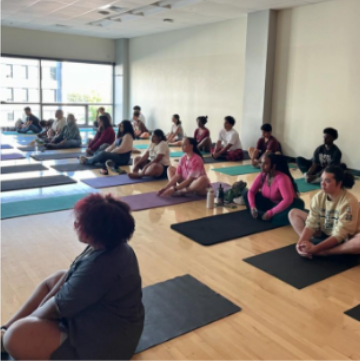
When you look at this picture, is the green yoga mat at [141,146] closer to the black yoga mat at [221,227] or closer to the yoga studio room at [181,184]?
the yoga studio room at [181,184]

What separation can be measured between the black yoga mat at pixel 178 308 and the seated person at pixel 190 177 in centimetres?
211

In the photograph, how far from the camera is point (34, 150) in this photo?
26.1 feet

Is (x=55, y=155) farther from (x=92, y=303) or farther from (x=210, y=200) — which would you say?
(x=92, y=303)

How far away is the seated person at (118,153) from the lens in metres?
6.31

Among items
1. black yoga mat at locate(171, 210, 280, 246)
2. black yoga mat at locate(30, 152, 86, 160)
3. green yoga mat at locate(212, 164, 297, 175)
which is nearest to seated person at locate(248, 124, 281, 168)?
green yoga mat at locate(212, 164, 297, 175)

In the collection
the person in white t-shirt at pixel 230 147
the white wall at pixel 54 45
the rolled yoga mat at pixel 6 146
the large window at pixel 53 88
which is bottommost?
the rolled yoga mat at pixel 6 146

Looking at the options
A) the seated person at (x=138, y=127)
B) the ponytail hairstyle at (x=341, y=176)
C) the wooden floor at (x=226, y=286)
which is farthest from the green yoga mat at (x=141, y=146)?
the ponytail hairstyle at (x=341, y=176)

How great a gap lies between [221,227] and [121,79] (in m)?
9.14

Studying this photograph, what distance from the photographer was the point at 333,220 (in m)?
3.08

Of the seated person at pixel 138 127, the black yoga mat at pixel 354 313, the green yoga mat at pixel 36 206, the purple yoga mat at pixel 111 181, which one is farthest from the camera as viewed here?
the seated person at pixel 138 127

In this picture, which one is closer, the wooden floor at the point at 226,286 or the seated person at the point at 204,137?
the wooden floor at the point at 226,286

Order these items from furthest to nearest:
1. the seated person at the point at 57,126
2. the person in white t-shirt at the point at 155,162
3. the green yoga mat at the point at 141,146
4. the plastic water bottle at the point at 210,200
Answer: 1. the green yoga mat at the point at 141,146
2. the seated person at the point at 57,126
3. the person in white t-shirt at the point at 155,162
4. the plastic water bottle at the point at 210,200

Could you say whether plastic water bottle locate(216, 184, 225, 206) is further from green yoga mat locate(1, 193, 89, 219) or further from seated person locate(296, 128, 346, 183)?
seated person locate(296, 128, 346, 183)

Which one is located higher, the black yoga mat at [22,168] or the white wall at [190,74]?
the white wall at [190,74]
